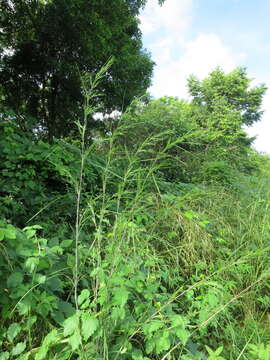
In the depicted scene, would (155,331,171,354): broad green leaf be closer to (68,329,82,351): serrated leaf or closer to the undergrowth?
the undergrowth

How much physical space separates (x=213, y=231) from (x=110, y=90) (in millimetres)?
5811

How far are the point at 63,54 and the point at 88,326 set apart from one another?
21.0 feet

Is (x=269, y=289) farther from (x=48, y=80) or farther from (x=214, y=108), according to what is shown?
(x=214, y=108)

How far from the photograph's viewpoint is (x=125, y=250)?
100cm

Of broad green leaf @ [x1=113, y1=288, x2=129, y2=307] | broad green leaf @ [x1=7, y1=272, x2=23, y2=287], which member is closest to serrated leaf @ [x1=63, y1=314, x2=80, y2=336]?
broad green leaf @ [x1=113, y1=288, x2=129, y2=307]

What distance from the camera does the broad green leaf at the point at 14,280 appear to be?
73cm

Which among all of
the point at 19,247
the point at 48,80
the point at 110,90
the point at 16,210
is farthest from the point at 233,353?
the point at 48,80

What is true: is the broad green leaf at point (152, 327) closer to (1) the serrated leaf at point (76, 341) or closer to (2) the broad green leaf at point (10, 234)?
(1) the serrated leaf at point (76, 341)

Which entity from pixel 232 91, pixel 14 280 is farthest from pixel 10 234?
pixel 232 91

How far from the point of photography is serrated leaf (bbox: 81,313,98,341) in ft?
1.92

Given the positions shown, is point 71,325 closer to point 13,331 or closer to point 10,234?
point 13,331

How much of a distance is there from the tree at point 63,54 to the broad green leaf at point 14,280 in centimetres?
386

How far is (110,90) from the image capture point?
21.1ft

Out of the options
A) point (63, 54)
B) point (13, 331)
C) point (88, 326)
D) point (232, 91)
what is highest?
point (232, 91)
